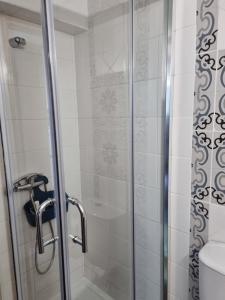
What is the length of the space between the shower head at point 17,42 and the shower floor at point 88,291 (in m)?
1.38

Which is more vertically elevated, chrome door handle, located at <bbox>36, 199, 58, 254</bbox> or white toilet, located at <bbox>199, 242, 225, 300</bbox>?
chrome door handle, located at <bbox>36, 199, 58, 254</bbox>

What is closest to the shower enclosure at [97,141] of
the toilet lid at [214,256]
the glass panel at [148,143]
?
the glass panel at [148,143]

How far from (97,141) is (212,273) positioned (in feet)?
3.09

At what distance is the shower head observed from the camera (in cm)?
119

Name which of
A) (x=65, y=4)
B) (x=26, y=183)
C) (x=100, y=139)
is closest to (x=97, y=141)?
(x=100, y=139)

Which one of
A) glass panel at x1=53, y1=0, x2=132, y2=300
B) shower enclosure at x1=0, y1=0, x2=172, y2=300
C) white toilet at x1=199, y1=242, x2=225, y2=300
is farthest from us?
glass panel at x1=53, y1=0, x2=132, y2=300

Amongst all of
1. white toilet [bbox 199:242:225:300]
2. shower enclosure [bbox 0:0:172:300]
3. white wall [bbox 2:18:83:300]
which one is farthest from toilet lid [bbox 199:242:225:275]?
white wall [bbox 2:18:83:300]

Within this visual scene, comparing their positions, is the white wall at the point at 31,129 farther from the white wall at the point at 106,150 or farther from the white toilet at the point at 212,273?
the white toilet at the point at 212,273

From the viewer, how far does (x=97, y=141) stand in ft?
4.88

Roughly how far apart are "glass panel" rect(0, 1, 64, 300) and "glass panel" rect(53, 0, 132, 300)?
14cm

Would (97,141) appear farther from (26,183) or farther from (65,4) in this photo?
(65,4)

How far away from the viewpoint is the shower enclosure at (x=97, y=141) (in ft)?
3.81

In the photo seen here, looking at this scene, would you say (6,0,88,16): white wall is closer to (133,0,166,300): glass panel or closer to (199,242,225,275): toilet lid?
(133,0,166,300): glass panel

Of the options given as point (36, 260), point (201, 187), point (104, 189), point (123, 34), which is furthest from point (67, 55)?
point (36, 260)
